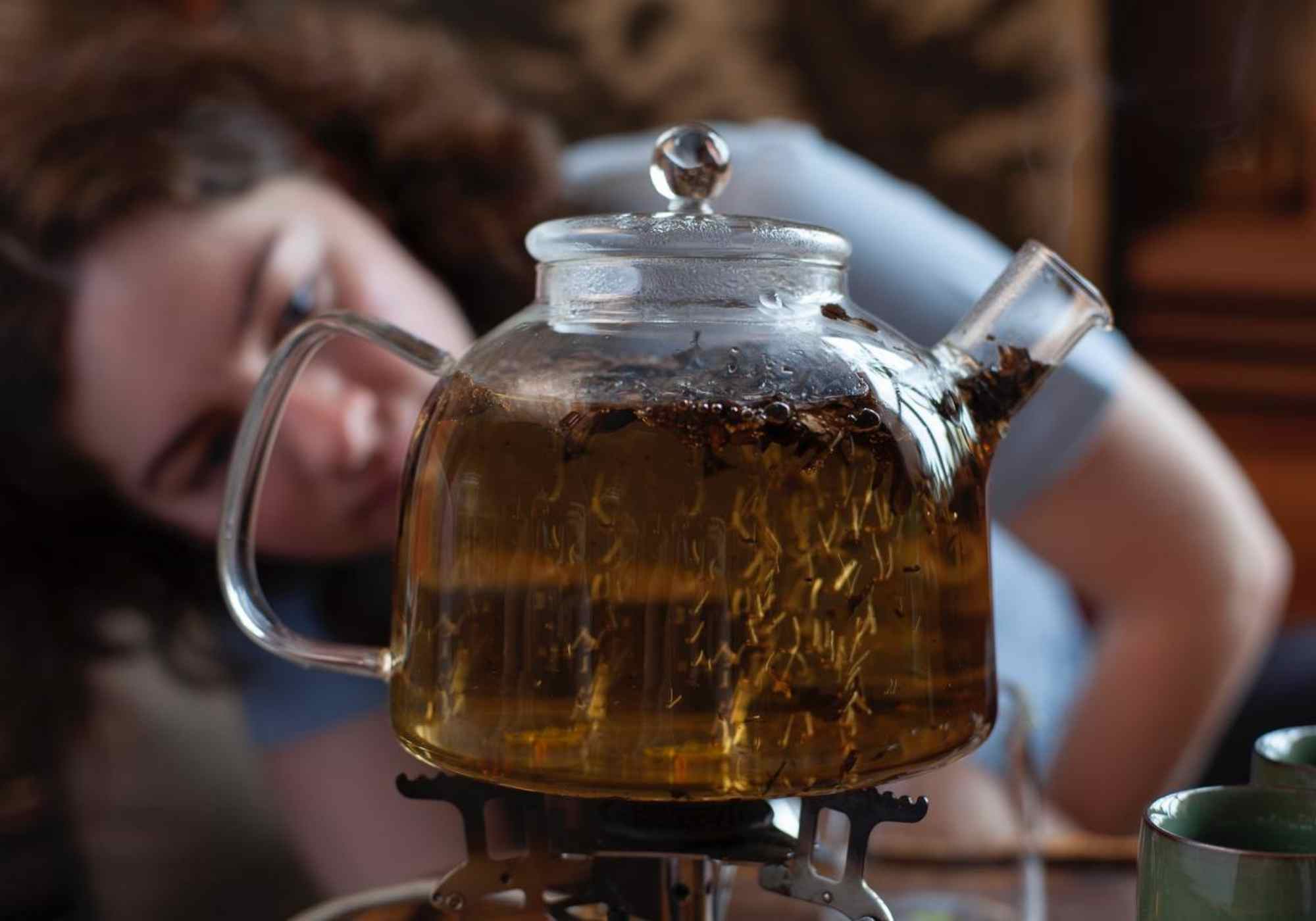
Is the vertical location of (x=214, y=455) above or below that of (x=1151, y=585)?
above

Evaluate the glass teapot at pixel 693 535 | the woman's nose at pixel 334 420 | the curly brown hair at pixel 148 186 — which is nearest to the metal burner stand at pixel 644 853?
the glass teapot at pixel 693 535

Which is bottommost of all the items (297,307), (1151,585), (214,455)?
(1151,585)

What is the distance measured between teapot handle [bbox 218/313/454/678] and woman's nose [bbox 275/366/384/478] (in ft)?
1.47

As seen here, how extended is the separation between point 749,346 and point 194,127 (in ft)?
2.48

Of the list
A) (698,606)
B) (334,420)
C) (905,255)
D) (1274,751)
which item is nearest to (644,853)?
(698,606)

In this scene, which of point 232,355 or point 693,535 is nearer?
point 693,535

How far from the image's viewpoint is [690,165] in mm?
482

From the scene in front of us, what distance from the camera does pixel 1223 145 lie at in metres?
1.62

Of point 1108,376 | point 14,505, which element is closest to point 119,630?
point 14,505

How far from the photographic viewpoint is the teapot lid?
445 millimetres

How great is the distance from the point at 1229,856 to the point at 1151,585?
0.78 meters

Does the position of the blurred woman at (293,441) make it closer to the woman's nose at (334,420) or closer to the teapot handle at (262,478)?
the woman's nose at (334,420)

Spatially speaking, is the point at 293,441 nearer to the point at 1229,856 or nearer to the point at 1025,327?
the point at 1025,327

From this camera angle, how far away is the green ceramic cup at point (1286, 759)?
0.46 metres
